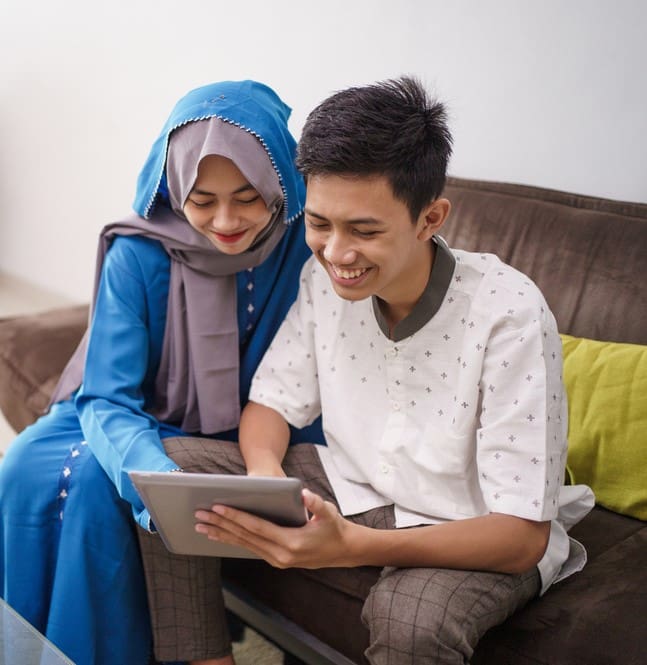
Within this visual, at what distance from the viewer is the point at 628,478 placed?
1.61 metres

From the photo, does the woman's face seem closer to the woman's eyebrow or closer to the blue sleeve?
the woman's eyebrow

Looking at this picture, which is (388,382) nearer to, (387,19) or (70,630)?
(70,630)

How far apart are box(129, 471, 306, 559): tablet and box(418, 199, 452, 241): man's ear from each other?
Answer: 1.46 feet

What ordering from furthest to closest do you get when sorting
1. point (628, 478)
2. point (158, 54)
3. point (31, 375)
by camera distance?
point (158, 54)
point (31, 375)
point (628, 478)

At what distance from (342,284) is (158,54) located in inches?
69.5

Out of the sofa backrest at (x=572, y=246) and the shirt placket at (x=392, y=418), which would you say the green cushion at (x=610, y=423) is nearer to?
the sofa backrest at (x=572, y=246)

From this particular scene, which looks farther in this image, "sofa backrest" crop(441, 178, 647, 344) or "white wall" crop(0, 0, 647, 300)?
"white wall" crop(0, 0, 647, 300)

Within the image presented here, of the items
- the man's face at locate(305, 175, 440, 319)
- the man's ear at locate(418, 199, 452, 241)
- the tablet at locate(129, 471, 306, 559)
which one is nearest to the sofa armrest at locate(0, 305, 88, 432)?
the tablet at locate(129, 471, 306, 559)

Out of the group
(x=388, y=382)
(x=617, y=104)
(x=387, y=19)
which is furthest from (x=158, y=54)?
(x=388, y=382)

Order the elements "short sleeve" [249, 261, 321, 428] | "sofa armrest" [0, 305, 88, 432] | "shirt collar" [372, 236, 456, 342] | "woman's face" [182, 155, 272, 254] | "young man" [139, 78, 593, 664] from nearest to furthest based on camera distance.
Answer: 1. "young man" [139, 78, 593, 664]
2. "shirt collar" [372, 236, 456, 342]
3. "woman's face" [182, 155, 272, 254]
4. "short sleeve" [249, 261, 321, 428]
5. "sofa armrest" [0, 305, 88, 432]

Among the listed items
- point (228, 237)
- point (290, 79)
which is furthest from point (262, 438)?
point (290, 79)

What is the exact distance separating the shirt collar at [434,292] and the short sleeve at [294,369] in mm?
238

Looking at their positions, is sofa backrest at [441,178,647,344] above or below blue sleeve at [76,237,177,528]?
above

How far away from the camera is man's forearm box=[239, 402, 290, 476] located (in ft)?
4.98
